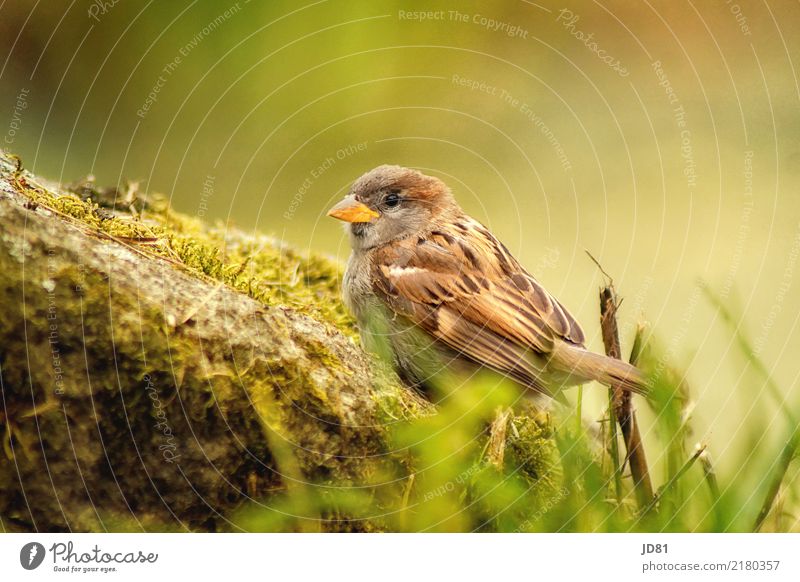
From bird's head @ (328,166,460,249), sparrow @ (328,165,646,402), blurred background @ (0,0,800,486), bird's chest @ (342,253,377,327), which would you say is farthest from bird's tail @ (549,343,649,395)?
bird's head @ (328,166,460,249)

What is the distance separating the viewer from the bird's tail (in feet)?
9.17

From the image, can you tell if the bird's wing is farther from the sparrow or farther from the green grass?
the green grass

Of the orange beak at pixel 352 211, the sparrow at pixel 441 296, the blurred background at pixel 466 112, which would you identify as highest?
the blurred background at pixel 466 112

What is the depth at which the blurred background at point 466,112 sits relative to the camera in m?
3.69

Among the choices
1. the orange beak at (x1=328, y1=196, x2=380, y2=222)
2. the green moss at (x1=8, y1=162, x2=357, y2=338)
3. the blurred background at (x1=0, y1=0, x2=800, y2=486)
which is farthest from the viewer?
the orange beak at (x1=328, y1=196, x2=380, y2=222)

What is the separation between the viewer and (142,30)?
13.0ft

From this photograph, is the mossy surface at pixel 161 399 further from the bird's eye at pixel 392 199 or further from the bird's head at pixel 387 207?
the bird's eye at pixel 392 199

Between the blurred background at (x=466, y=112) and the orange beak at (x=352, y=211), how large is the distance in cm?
12

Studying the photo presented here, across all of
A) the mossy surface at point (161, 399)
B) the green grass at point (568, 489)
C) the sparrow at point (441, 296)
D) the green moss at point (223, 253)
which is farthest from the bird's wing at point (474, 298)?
the mossy surface at point (161, 399)

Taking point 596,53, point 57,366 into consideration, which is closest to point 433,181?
point 596,53

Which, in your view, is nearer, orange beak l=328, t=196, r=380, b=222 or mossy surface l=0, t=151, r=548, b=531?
mossy surface l=0, t=151, r=548, b=531

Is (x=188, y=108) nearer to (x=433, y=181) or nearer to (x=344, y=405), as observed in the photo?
(x=433, y=181)

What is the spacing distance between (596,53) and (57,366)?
3068 millimetres

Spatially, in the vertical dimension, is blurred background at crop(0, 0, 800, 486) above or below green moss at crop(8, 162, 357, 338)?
above
